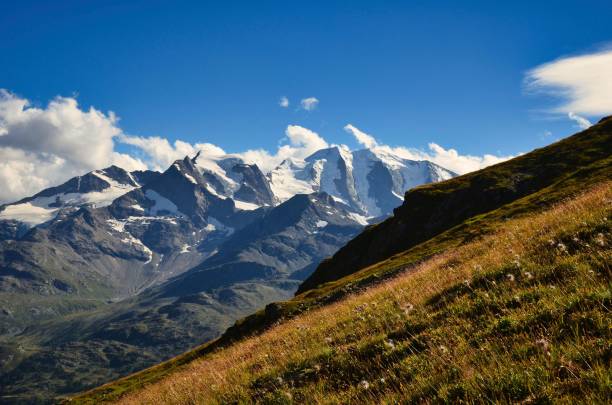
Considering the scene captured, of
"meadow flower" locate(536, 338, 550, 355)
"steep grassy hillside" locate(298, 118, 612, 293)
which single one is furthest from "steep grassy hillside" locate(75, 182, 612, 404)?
"steep grassy hillside" locate(298, 118, 612, 293)

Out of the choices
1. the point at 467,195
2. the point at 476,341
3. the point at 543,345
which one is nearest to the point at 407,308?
the point at 476,341

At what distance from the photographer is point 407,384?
8930 mm

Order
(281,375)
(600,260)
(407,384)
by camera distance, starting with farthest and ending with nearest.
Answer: (281,375) < (600,260) < (407,384)

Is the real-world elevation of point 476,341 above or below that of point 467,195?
below

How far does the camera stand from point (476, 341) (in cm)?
971

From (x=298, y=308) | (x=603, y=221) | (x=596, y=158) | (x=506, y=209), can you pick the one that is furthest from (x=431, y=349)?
(x=596, y=158)

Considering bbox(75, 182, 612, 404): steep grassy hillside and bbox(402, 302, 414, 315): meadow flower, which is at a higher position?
bbox(402, 302, 414, 315): meadow flower

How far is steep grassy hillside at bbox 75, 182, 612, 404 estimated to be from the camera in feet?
24.5

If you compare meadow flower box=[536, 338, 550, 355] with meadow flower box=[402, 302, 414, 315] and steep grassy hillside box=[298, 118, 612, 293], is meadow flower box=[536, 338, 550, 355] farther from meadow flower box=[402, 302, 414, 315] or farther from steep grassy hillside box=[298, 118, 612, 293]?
steep grassy hillside box=[298, 118, 612, 293]

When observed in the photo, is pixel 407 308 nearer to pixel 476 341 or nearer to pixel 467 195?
pixel 476 341

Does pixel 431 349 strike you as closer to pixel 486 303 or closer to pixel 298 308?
pixel 486 303

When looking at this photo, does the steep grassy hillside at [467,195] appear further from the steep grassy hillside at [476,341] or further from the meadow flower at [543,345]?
the meadow flower at [543,345]

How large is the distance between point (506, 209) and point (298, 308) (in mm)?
28776

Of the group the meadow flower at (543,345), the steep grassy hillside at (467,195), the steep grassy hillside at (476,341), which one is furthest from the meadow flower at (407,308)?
the steep grassy hillside at (467,195)
